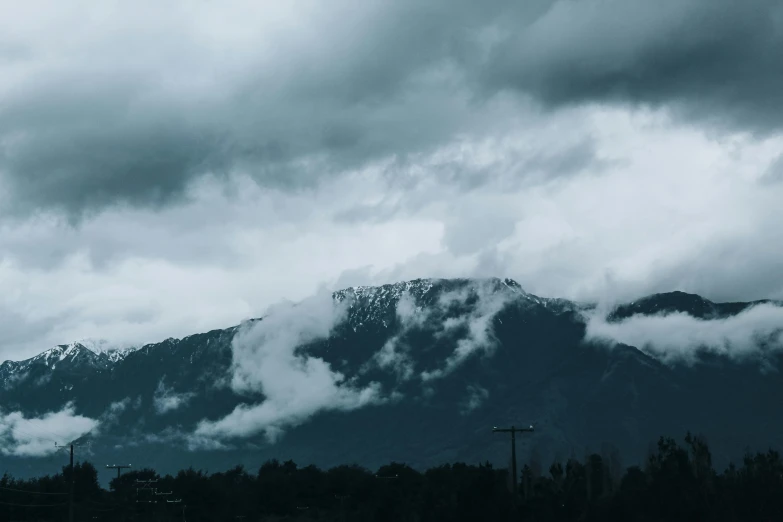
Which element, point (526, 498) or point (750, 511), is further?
point (526, 498)

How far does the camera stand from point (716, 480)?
6693 inches

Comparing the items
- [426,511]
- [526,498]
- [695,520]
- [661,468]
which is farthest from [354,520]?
[695,520]

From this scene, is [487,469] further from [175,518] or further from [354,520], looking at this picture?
[175,518]

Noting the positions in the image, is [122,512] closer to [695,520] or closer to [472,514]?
[472,514]

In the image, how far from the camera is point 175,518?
199375 mm

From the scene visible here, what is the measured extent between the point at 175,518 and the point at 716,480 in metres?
93.6

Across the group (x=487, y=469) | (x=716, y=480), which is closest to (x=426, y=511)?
(x=487, y=469)

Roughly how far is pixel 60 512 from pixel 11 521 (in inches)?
400

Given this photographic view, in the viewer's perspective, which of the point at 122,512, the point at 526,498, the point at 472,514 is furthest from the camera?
the point at 122,512

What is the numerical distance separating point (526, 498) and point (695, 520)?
32.8m

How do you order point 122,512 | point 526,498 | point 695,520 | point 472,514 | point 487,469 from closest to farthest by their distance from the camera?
point 695,520
point 472,514
point 526,498
point 487,469
point 122,512

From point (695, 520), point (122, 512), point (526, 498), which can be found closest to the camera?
point (695, 520)

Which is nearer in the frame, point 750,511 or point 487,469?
point 750,511

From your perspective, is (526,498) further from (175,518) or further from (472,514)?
(175,518)
